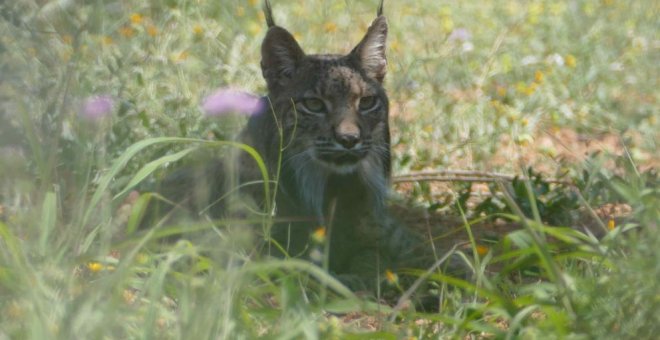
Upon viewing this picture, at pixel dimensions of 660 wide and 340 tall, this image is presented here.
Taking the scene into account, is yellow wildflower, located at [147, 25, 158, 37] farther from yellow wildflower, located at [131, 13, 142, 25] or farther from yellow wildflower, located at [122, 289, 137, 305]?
yellow wildflower, located at [122, 289, 137, 305]

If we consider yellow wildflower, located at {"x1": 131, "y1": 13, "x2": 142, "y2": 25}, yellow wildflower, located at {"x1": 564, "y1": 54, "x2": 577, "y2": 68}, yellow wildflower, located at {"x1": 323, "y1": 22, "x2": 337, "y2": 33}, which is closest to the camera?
yellow wildflower, located at {"x1": 131, "y1": 13, "x2": 142, "y2": 25}

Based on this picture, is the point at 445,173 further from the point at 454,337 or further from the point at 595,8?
the point at 595,8

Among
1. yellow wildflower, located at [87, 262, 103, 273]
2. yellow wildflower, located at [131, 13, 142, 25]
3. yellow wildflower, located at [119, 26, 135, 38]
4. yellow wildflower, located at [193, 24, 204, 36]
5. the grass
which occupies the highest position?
yellow wildflower, located at [131, 13, 142, 25]

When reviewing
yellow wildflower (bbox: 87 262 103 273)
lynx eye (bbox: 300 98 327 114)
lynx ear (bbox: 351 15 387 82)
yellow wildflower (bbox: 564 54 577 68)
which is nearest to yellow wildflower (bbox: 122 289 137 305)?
yellow wildflower (bbox: 87 262 103 273)

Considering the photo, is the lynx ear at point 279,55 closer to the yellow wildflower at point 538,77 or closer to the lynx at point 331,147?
the lynx at point 331,147

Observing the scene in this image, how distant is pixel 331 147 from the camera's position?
4570 millimetres

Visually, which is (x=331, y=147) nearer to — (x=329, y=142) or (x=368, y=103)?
(x=329, y=142)

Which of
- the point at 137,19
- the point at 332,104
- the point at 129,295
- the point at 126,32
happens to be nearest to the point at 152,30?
the point at 137,19

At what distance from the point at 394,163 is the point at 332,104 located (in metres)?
1.42

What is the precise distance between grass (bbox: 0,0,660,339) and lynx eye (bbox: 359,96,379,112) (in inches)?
24.7

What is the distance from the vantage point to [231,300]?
9.75 feet

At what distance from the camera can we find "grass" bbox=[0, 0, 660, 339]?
2951mm

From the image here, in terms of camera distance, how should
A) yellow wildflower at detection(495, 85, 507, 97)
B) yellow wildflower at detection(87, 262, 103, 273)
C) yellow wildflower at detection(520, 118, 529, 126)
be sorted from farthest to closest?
1. yellow wildflower at detection(495, 85, 507, 97)
2. yellow wildflower at detection(520, 118, 529, 126)
3. yellow wildflower at detection(87, 262, 103, 273)

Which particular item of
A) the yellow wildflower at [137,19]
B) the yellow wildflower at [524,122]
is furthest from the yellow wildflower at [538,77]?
the yellow wildflower at [137,19]
